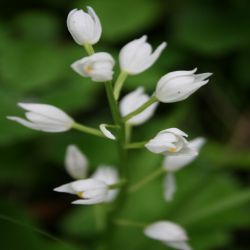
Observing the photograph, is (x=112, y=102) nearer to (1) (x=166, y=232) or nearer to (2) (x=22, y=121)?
(2) (x=22, y=121)

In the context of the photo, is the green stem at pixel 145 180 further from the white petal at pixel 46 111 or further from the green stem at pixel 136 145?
the white petal at pixel 46 111

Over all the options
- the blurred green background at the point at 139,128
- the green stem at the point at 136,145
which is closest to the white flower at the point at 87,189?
the green stem at the point at 136,145

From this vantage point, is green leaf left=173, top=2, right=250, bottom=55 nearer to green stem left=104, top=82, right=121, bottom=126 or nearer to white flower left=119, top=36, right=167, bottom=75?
white flower left=119, top=36, right=167, bottom=75

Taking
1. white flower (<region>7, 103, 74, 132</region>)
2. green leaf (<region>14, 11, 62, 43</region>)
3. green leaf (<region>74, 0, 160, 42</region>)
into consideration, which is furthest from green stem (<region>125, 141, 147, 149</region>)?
green leaf (<region>14, 11, 62, 43</region>)

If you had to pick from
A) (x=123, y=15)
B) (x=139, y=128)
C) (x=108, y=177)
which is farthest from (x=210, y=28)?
(x=108, y=177)

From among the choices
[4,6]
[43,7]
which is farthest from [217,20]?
[4,6]

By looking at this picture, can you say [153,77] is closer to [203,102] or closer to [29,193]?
[203,102]
